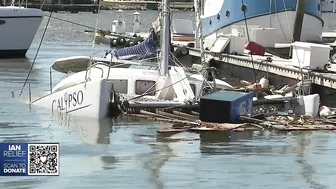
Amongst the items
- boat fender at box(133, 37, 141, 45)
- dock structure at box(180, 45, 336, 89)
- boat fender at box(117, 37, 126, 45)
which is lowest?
boat fender at box(117, 37, 126, 45)

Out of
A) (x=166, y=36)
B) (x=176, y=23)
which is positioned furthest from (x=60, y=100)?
(x=176, y=23)

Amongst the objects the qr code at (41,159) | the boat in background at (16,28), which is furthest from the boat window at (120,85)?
the boat in background at (16,28)

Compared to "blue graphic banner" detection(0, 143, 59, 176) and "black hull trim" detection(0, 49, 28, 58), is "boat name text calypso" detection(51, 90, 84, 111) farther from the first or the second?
"black hull trim" detection(0, 49, 28, 58)

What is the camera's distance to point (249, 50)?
35.7 meters

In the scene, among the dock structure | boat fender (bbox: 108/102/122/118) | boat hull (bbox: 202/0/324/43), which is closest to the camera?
boat fender (bbox: 108/102/122/118)

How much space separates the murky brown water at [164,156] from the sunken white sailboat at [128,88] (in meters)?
0.51

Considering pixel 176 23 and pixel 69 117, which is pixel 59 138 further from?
pixel 176 23

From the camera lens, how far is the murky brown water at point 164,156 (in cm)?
1545

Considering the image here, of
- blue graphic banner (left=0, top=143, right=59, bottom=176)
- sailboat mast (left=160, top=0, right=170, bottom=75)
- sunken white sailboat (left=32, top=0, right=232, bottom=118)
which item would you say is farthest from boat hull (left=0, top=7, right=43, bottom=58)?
blue graphic banner (left=0, top=143, right=59, bottom=176)

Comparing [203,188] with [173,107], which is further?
[173,107]

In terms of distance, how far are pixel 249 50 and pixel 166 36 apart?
12.3 meters

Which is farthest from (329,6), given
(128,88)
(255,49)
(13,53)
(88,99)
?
(88,99)

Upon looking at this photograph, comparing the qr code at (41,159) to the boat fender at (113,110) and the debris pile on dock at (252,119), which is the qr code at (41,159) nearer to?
the debris pile on dock at (252,119)

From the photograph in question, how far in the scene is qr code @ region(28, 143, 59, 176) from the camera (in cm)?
1170
